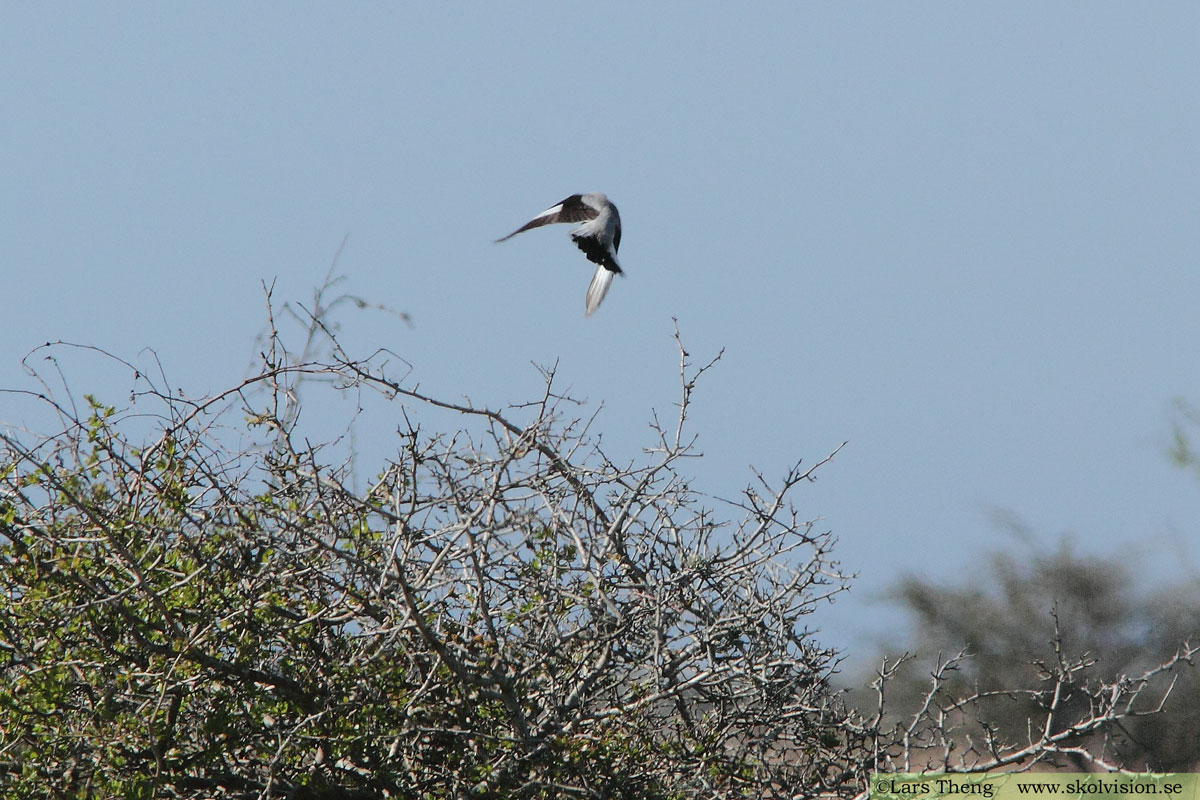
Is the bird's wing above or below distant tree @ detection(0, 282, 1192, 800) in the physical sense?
above

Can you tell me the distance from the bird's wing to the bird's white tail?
17.6 inches

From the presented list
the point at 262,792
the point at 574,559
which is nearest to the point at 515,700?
the point at 574,559

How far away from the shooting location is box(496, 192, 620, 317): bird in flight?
19.2 feet

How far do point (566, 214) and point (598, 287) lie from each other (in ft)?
2.25

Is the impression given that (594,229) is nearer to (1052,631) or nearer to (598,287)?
(598,287)

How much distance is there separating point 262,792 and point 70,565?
0.93 meters

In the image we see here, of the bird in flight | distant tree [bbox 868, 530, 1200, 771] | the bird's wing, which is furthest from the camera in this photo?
distant tree [bbox 868, 530, 1200, 771]

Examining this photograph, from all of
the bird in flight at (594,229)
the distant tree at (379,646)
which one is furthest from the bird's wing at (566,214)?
the distant tree at (379,646)

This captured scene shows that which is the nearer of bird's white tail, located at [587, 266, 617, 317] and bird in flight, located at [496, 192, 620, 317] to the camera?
bird in flight, located at [496, 192, 620, 317]

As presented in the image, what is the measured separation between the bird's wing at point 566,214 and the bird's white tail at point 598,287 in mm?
447

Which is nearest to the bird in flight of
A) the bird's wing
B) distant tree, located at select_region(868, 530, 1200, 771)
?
the bird's wing

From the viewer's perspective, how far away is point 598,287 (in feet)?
20.3

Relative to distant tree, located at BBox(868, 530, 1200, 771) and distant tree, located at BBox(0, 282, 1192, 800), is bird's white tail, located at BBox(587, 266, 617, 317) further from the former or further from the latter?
distant tree, located at BBox(868, 530, 1200, 771)

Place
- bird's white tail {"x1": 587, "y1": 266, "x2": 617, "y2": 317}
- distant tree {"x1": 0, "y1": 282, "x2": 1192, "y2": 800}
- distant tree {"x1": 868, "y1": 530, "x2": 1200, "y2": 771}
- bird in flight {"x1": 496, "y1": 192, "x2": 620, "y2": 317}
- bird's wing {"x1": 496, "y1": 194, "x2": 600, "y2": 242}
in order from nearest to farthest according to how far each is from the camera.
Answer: distant tree {"x1": 0, "y1": 282, "x2": 1192, "y2": 800} < bird in flight {"x1": 496, "y1": 192, "x2": 620, "y2": 317} < bird's white tail {"x1": 587, "y1": 266, "x2": 617, "y2": 317} < bird's wing {"x1": 496, "y1": 194, "x2": 600, "y2": 242} < distant tree {"x1": 868, "y1": 530, "x2": 1200, "y2": 771}
